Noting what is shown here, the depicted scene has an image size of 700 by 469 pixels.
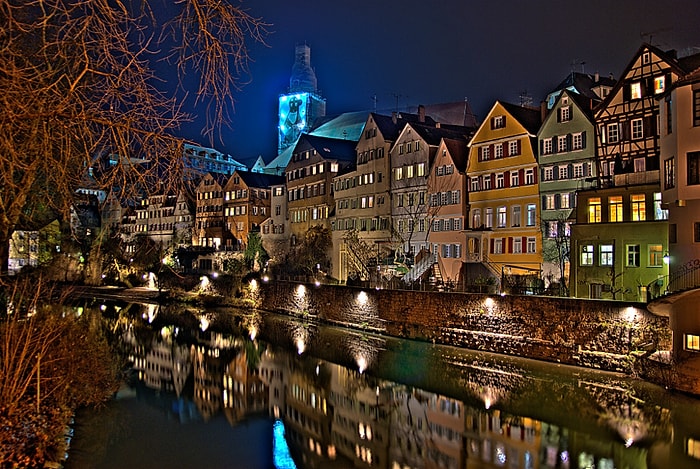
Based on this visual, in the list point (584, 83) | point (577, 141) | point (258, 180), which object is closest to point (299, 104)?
point (258, 180)

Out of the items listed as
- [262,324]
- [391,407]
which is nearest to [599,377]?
[391,407]

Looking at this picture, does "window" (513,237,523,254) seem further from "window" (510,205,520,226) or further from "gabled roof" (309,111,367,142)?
"gabled roof" (309,111,367,142)

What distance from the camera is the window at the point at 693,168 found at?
74.7ft

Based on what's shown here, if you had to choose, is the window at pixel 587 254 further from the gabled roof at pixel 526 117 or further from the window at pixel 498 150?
the window at pixel 498 150

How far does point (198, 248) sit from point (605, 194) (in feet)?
166

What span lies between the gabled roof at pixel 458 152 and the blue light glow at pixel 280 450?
2644cm

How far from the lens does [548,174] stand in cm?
3653

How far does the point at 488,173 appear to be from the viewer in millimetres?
40438

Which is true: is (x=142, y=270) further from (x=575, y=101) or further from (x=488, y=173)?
(x=575, y=101)

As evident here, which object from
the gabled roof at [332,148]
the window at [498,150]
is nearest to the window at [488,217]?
the window at [498,150]

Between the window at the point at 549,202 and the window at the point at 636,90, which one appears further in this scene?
the window at the point at 549,202

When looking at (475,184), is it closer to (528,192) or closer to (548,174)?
(528,192)

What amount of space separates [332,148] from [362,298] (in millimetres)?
24224

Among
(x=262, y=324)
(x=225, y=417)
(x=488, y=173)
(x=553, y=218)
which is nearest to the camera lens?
(x=225, y=417)
